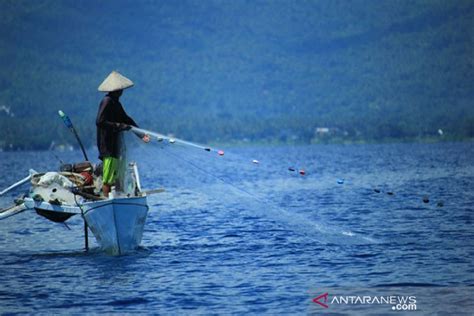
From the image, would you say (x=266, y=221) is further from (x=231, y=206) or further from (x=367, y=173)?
(x=367, y=173)

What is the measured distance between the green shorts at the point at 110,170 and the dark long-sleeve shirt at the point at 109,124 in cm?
15

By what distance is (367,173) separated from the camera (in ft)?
294

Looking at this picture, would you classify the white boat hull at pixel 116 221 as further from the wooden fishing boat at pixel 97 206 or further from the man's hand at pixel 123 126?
the man's hand at pixel 123 126

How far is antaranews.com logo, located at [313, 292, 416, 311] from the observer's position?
24078 mm

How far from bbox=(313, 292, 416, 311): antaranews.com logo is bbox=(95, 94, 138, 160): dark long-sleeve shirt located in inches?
366

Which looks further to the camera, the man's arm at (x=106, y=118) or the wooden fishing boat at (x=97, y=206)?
the man's arm at (x=106, y=118)

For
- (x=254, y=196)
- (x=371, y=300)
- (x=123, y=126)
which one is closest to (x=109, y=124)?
(x=123, y=126)

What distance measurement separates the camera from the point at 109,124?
1240 inches

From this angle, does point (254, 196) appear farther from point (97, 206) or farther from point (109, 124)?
point (97, 206)

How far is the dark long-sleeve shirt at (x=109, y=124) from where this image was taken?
31438 millimetres

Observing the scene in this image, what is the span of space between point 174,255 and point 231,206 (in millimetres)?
21133

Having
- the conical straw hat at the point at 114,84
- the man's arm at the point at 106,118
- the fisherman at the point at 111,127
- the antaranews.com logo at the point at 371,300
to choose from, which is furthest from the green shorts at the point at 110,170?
the antaranews.com logo at the point at 371,300

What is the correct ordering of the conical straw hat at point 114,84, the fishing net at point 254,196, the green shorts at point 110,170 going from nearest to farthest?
1. the conical straw hat at point 114,84
2. the green shorts at point 110,170
3. the fishing net at point 254,196

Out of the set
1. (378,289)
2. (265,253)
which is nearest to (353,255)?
(265,253)
